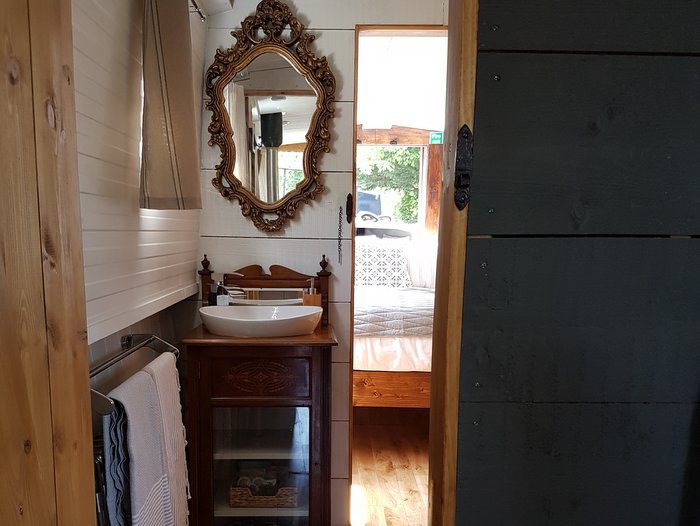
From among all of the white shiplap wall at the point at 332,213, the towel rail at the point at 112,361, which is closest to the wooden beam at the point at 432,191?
the white shiplap wall at the point at 332,213

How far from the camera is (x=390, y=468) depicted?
8.53 feet

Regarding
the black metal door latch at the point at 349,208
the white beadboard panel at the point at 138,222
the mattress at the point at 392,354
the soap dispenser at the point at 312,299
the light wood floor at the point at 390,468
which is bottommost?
the light wood floor at the point at 390,468

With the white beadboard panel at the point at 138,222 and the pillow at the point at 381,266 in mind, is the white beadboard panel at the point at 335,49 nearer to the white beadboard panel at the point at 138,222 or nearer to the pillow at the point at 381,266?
the white beadboard panel at the point at 138,222

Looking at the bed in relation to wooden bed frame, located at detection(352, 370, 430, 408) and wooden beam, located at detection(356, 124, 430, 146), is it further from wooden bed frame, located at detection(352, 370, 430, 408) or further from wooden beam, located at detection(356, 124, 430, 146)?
wooden beam, located at detection(356, 124, 430, 146)

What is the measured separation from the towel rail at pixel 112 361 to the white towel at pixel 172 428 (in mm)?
70

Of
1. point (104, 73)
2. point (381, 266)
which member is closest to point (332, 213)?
point (104, 73)

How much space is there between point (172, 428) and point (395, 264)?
10.0ft

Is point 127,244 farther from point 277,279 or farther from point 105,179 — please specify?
point 277,279

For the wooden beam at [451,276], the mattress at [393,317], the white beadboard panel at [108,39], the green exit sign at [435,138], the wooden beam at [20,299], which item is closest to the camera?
the wooden beam at [20,299]

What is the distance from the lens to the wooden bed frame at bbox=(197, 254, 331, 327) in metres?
2.04

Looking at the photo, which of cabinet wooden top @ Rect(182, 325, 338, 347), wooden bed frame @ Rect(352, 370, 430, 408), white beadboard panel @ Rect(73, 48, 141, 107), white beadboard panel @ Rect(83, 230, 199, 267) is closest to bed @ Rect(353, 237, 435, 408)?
wooden bed frame @ Rect(352, 370, 430, 408)

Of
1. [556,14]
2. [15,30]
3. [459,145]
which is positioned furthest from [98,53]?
[556,14]

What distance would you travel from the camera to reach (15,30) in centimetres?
67

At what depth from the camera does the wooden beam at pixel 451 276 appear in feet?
2.53
